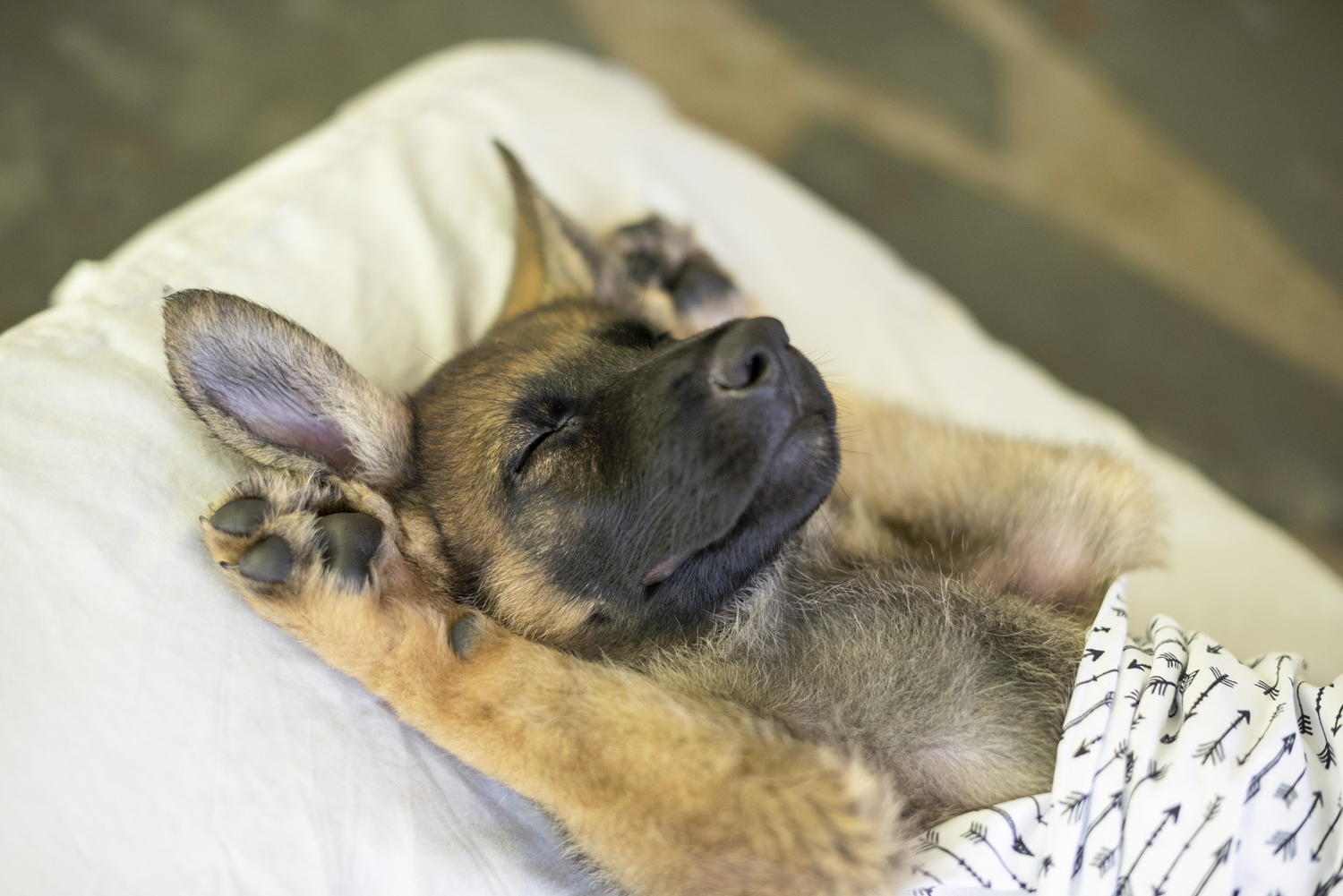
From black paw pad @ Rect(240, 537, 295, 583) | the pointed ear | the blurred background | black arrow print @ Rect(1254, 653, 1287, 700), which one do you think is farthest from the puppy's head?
the blurred background

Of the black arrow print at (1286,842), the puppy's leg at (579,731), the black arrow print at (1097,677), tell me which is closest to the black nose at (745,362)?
the puppy's leg at (579,731)

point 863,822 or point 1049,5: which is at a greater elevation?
point 1049,5

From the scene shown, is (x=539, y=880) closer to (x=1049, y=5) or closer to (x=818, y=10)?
(x=818, y=10)

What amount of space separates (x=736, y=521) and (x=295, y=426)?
870 millimetres

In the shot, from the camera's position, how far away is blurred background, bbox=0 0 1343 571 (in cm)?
391

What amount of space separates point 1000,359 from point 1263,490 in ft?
5.90

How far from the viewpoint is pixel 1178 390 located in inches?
158

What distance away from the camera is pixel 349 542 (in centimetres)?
147

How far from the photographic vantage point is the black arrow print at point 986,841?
4.66 ft

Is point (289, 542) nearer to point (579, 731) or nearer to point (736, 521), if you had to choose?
point (579, 731)

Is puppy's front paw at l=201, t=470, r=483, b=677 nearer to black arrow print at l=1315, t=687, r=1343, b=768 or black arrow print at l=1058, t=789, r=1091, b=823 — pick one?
black arrow print at l=1058, t=789, r=1091, b=823

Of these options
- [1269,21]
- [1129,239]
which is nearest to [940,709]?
[1129,239]

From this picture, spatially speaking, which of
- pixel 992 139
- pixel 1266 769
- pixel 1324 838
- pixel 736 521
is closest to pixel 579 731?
pixel 736 521

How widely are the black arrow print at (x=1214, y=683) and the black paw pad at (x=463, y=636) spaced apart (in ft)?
4.11
